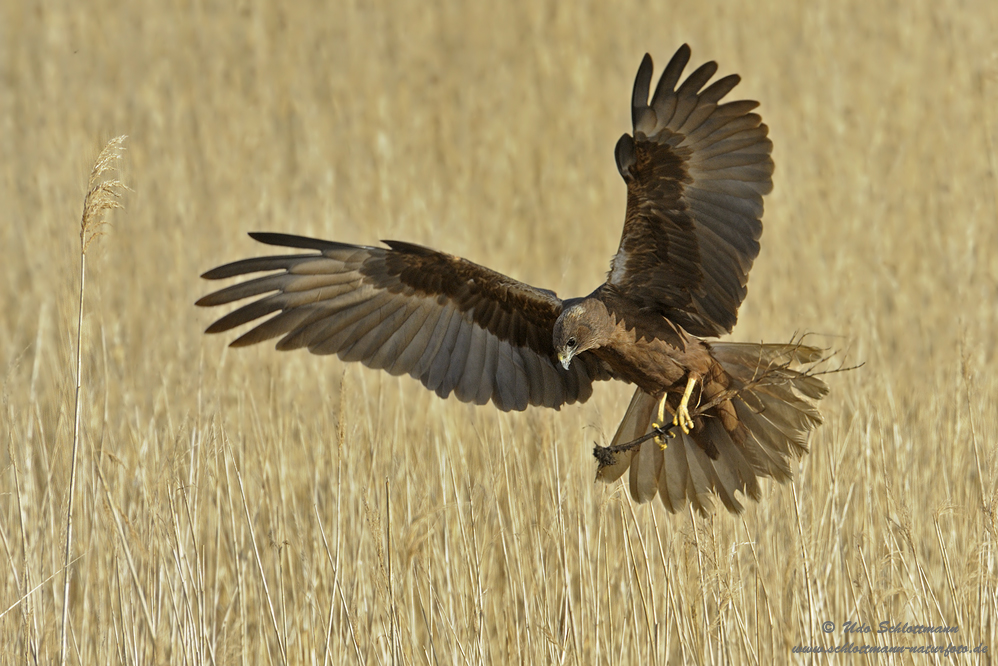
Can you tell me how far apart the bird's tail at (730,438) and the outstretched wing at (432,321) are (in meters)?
0.41

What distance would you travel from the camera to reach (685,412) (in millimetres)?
3420

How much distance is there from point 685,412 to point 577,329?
1.63 feet

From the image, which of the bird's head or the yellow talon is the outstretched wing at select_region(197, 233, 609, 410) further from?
the yellow talon

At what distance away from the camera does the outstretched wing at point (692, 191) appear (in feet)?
10.9

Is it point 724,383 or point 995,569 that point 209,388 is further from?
point 995,569

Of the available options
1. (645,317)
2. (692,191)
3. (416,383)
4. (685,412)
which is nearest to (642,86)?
(692,191)

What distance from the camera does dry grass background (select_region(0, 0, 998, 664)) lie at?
10.5 feet

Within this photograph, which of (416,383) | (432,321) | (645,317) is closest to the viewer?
(645,317)

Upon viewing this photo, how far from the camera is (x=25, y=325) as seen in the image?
6598mm

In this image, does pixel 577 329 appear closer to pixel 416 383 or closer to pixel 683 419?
pixel 683 419

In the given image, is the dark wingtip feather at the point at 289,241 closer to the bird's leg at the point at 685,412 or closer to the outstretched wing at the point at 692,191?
the outstretched wing at the point at 692,191

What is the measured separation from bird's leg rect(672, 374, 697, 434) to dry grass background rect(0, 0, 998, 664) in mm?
400

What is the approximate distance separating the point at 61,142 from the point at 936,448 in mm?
6512

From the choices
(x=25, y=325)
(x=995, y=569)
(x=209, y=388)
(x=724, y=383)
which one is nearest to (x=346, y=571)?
(x=209, y=388)
